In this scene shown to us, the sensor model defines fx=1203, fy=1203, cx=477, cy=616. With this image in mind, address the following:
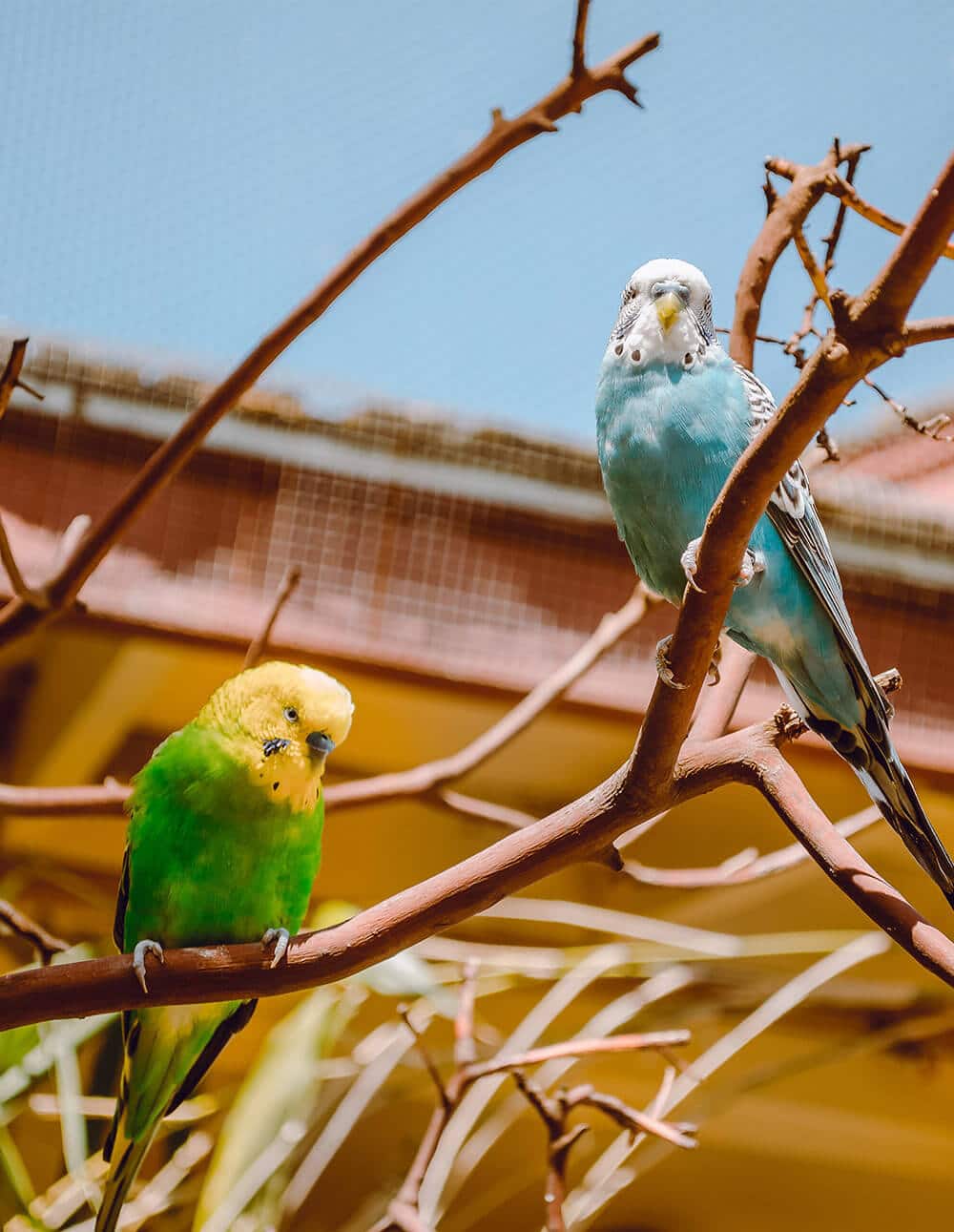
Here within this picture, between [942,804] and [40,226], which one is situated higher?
[40,226]

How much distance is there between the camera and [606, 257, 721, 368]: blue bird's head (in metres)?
0.86

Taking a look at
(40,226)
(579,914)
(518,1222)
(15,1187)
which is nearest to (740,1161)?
(518,1222)

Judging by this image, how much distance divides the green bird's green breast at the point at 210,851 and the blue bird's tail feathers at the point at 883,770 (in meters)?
0.46

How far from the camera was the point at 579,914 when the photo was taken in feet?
5.38

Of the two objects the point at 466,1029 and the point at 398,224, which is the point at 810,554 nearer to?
the point at 398,224

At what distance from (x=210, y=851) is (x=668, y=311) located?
59cm

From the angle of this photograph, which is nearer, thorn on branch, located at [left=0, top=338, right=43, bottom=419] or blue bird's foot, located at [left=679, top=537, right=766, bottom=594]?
blue bird's foot, located at [left=679, top=537, right=766, bottom=594]

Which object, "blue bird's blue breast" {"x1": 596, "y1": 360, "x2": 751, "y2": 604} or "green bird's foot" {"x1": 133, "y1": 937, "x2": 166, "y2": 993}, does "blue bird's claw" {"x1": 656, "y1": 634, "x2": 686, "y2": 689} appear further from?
"green bird's foot" {"x1": 133, "y1": 937, "x2": 166, "y2": 993}

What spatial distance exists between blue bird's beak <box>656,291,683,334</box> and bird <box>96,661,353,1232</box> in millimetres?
402

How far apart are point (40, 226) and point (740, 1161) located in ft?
5.34

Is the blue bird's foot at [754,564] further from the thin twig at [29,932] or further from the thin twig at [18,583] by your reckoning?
the thin twig at [29,932]

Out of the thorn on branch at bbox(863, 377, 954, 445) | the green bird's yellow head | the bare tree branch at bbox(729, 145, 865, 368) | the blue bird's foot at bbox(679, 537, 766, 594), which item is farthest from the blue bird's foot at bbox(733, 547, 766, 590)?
the green bird's yellow head

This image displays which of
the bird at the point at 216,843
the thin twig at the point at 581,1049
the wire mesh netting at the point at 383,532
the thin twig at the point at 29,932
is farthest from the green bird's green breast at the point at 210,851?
the wire mesh netting at the point at 383,532

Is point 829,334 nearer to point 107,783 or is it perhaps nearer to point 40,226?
point 107,783
